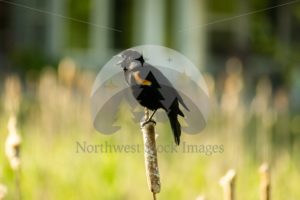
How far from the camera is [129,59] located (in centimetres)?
46

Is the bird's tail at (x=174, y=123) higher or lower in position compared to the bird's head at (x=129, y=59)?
lower

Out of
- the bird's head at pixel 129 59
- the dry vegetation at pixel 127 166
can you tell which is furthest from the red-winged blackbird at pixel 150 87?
the dry vegetation at pixel 127 166

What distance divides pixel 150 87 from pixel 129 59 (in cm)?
2

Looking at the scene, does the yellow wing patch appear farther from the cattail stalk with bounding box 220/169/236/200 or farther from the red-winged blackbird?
the cattail stalk with bounding box 220/169/236/200

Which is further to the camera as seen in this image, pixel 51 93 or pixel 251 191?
pixel 51 93

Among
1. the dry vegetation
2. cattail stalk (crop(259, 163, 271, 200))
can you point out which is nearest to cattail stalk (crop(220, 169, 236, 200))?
cattail stalk (crop(259, 163, 271, 200))

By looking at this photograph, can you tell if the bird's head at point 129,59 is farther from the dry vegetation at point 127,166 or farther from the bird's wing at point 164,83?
the dry vegetation at point 127,166

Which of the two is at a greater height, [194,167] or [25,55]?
[25,55]

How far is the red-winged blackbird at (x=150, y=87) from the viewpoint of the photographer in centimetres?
45

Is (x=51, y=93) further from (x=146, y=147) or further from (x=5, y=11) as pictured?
(x=5, y=11)

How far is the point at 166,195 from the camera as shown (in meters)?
1.87

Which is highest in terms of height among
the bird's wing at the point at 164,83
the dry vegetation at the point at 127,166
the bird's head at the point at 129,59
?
the bird's head at the point at 129,59

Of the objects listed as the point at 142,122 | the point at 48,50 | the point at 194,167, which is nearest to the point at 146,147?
the point at 142,122

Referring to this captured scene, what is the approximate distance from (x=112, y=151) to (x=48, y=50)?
308 inches
